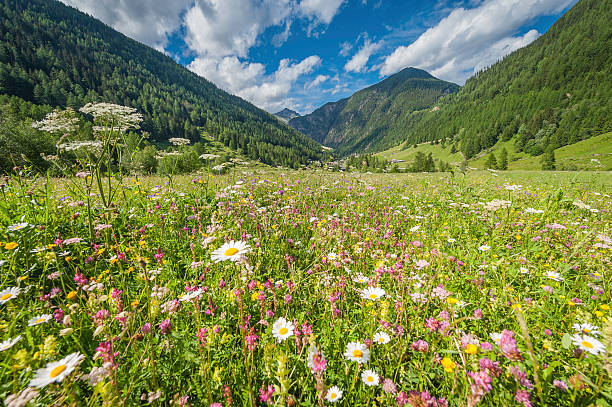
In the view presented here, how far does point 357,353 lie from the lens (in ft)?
6.23

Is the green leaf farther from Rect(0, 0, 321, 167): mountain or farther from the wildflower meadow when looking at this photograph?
Rect(0, 0, 321, 167): mountain

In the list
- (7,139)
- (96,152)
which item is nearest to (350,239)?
(96,152)

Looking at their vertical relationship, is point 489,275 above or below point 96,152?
below

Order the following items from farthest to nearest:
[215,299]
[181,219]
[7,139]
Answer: [7,139] → [181,219] → [215,299]

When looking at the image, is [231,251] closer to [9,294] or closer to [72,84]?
[9,294]

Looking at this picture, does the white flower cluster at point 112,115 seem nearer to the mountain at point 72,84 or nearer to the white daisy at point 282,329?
the white daisy at point 282,329

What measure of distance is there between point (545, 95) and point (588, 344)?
633 ft

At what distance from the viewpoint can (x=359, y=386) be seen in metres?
2.03

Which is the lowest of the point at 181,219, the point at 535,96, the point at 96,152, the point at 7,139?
the point at 181,219

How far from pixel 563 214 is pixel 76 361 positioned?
30.6 ft

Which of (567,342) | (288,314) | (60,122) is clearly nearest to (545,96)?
(567,342)

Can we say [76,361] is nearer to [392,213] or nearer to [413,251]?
[413,251]

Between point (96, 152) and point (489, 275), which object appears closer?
point (489, 275)

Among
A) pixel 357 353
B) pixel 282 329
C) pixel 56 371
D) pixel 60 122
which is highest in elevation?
pixel 60 122
